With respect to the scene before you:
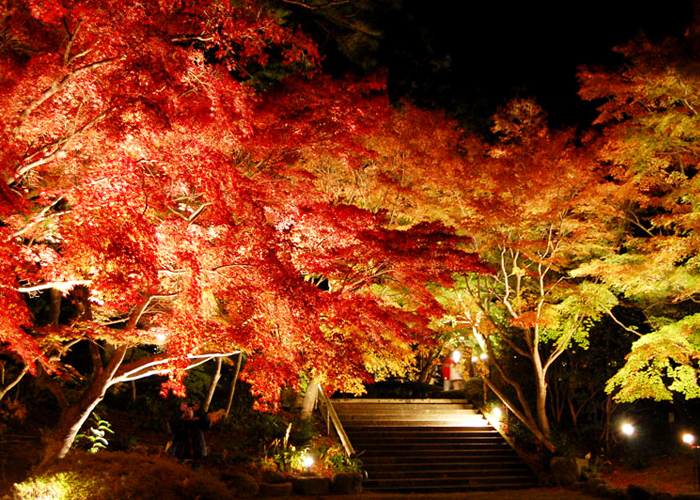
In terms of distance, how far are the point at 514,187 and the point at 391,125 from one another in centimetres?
330

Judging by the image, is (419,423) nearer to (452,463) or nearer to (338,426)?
(452,463)

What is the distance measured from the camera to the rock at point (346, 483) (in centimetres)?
1056

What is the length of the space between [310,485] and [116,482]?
4.50 metres

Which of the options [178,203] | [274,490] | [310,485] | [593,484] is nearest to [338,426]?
[310,485]

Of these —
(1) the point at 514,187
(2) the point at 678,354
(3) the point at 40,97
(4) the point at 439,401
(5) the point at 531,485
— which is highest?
(1) the point at 514,187

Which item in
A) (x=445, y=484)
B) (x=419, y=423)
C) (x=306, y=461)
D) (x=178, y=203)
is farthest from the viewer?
(x=419, y=423)

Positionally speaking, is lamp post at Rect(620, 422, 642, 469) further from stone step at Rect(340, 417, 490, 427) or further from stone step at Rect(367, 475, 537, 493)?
stone step at Rect(340, 417, 490, 427)

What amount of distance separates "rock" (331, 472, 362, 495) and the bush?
386cm

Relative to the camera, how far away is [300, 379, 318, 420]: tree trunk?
13414 mm

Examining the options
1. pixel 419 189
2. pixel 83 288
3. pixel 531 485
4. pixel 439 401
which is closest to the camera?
pixel 83 288

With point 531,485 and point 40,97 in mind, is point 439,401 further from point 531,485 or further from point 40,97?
point 40,97

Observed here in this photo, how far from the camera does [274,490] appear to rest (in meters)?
9.82

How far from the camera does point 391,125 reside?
12.9m

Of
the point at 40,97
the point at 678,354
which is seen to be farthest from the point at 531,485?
the point at 40,97
